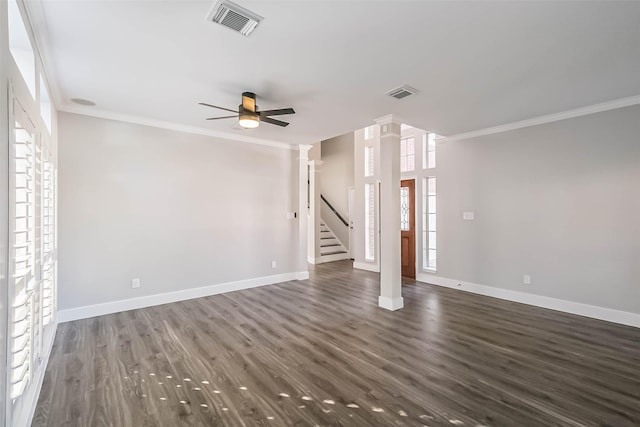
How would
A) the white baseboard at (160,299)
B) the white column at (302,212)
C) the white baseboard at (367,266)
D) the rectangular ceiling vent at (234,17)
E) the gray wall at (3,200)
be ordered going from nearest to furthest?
the gray wall at (3,200) < the rectangular ceiling vent at (234,17) < the white baseboard at (160,299) < the white column at (302,212) < the white baseboard at (367,266)

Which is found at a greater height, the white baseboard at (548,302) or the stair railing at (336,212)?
the stair railing at (336,212)

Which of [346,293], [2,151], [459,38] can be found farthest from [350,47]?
[346,293]

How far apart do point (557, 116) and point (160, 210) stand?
613 cm

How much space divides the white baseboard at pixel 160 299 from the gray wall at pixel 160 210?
0.26 feet

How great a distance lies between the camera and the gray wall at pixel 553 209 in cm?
372

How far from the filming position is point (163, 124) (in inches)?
177

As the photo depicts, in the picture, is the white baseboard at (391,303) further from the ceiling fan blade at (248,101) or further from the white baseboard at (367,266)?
the ceiling fan blade at (248,101)

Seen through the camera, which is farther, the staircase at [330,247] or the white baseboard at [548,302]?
the staircase at [330,247]

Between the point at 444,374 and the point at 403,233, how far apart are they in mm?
4052

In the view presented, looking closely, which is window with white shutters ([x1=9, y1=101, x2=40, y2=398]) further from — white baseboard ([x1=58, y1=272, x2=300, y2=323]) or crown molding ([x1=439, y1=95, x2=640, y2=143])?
crown molding ([x1=439, y1=95, x2=640, y2=143])

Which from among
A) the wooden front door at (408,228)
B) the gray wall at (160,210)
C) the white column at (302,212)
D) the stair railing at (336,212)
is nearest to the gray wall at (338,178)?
the stair railing at (336,212)

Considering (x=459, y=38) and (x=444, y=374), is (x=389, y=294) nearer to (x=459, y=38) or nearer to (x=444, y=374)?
(x=444, y=374)

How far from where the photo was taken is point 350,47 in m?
2.46

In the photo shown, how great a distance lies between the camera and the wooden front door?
6.19m
